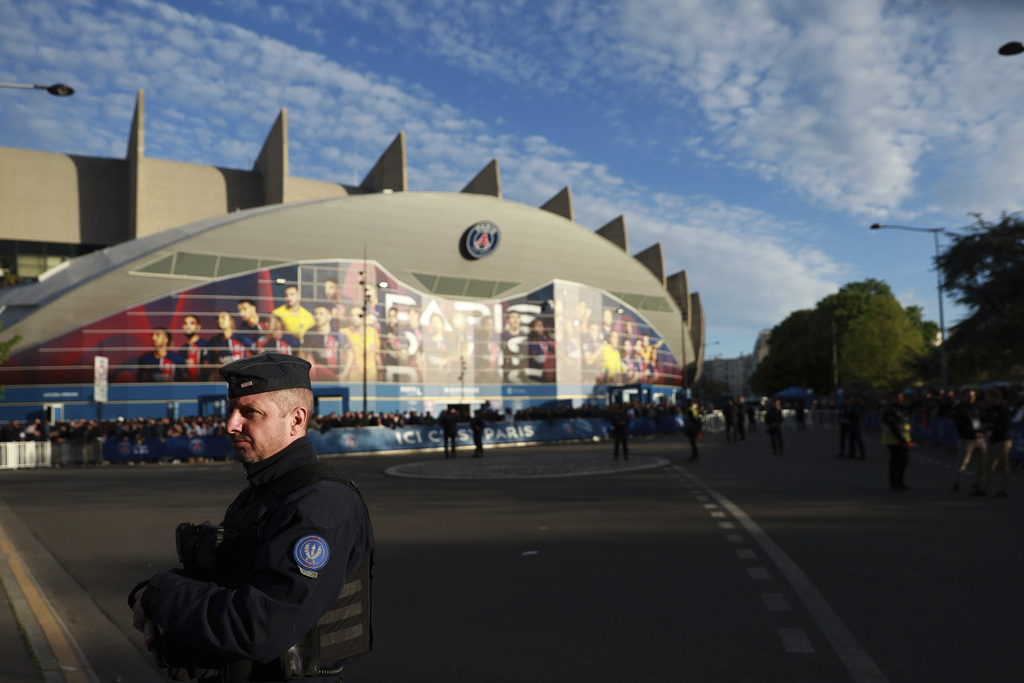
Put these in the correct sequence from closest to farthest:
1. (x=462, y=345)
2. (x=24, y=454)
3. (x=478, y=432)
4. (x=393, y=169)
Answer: (x=478, y=432)
(x=24, y=454)
(x=462, y=345)
(x=393, y=169)

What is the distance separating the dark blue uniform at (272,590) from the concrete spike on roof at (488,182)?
219 ft

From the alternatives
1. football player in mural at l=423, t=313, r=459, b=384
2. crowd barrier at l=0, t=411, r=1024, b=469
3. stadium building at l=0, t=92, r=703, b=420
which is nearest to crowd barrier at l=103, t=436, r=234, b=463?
crowd barrier at l=0, t=411, r=1024, b=469

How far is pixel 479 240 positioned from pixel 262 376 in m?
53.6

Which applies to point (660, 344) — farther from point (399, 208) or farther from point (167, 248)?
point (167, 248)

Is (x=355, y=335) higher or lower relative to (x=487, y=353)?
higher

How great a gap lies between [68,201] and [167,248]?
2238cm

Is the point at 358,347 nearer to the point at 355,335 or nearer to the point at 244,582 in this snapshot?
the point at 355,335

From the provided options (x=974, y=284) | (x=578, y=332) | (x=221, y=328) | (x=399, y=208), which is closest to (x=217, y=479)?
(x=221, y=328)

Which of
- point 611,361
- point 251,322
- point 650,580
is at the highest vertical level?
point 251,322

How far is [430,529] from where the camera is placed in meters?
10.5

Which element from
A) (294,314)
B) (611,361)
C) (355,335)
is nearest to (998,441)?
(294,314)

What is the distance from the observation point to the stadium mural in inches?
1698

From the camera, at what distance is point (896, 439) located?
1382 cm

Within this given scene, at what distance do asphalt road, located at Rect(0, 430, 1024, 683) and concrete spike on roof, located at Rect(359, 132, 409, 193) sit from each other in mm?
54510
